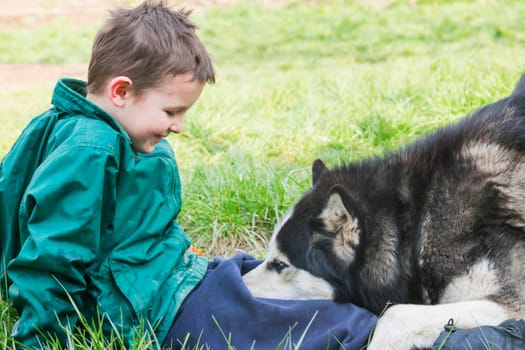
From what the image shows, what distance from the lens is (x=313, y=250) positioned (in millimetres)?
3334

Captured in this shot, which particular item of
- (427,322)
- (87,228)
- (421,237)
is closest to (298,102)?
(421,237)

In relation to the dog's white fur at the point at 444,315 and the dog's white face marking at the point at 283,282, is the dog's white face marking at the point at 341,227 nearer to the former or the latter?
the dog's white face marking at the point at 283,282

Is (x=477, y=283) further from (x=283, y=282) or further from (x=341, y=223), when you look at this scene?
(x=283, y=282)

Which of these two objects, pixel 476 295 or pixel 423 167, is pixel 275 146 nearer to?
pixel 423 167

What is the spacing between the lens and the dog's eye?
3396 mm

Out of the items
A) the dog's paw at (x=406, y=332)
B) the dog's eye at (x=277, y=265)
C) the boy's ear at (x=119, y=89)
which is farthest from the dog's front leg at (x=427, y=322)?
the boy's ear at (x=119, y=89)

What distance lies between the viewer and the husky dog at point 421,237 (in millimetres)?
2994

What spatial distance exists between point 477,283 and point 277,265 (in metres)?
0.97

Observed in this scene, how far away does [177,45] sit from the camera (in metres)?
3.09

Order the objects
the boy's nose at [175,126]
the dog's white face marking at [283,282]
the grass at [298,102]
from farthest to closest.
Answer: the grass at [298,102] < the dog's white face marking at [283,282] < the boy's nose at [175,126]

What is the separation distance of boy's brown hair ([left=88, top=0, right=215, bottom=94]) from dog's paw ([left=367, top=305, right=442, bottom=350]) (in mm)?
1419

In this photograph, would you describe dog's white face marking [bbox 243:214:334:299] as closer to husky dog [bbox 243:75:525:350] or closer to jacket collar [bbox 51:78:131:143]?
husky dog [bbox 243:75:525:350]

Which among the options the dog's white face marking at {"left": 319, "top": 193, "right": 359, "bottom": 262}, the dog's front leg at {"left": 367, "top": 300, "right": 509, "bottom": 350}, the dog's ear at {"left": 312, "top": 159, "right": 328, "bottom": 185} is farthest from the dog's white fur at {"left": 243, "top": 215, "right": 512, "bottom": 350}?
the dog's ear at {"left": 312, "top": 159, "right": 328, "bottom": 185}

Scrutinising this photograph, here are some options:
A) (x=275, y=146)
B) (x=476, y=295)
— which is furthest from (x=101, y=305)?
(x=275, y=146)
